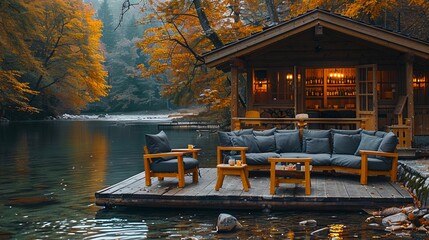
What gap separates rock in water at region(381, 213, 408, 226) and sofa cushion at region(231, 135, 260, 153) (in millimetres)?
3835

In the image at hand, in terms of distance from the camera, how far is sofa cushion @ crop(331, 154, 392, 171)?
35.7 ft

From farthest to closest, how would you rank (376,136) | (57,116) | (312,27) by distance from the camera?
(57,116) → (312,27) → (376,136)

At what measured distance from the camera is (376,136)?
37.4ft

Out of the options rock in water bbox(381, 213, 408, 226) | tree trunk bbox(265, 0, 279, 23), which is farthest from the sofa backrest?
tree trunk bbox(265, 0, 279, 23)

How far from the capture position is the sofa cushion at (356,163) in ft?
35.7

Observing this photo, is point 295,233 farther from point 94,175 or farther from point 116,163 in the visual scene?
point 116,163

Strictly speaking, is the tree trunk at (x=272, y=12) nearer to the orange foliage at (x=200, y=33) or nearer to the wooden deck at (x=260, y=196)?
the orange foliage at (x=200, y=33)

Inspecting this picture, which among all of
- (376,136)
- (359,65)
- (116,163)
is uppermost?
(359,65)

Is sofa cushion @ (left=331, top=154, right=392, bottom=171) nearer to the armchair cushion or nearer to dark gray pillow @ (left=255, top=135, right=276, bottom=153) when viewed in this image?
dark gray pillow @ (left=255, top=135, right=276, bottom=153)

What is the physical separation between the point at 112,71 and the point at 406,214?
6808 centimetres

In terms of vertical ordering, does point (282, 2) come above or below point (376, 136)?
above

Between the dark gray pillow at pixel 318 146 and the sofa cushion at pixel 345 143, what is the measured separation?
18 centimetres

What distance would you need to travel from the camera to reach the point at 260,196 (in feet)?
32.2

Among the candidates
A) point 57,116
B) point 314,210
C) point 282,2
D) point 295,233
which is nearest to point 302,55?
point 314,210
